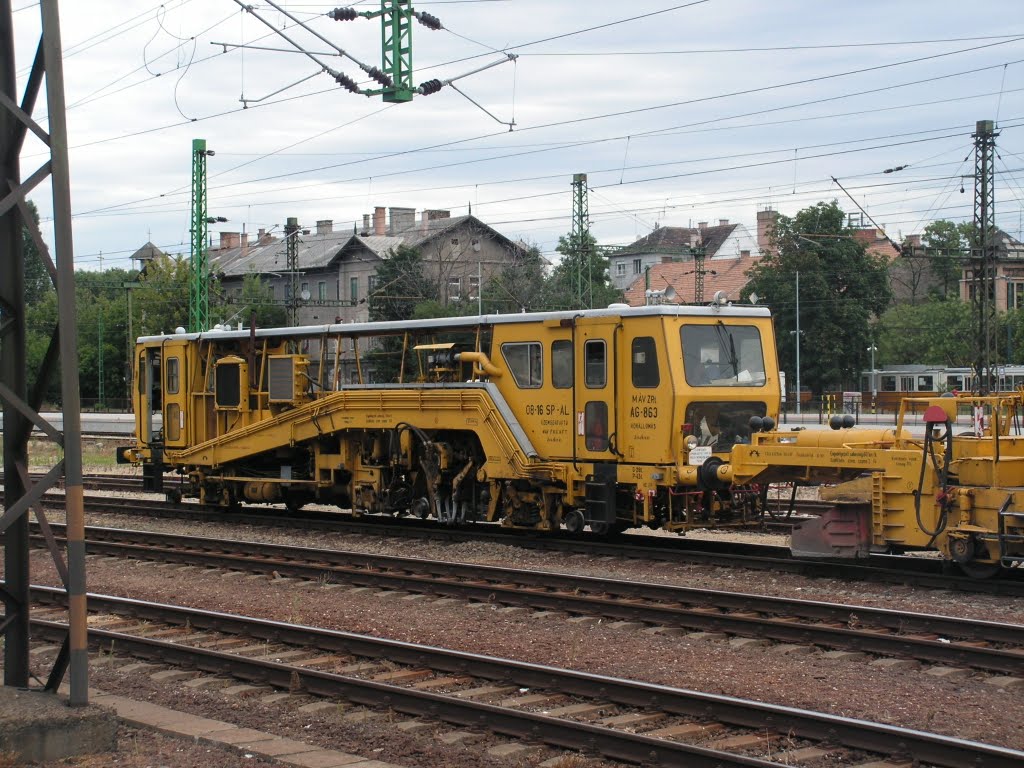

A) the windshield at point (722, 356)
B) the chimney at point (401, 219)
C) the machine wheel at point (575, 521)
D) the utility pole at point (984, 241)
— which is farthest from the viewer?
the chimney at point (401, 219)

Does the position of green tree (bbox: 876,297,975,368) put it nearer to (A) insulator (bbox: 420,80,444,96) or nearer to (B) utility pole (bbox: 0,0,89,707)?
(A) insulator (bbox: 420,80,444,96)

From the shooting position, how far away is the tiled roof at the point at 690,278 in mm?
77312

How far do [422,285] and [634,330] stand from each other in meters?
41.1

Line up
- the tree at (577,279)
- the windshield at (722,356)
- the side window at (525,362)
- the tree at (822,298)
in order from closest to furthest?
the windshield at (722,356) < the side window at (525,362) < the tree at (577,279) < the tree at (822,298)

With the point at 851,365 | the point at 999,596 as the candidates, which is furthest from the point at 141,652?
the point at 851,365

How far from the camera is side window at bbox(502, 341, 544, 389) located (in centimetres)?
1692

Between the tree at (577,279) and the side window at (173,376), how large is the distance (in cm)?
1592

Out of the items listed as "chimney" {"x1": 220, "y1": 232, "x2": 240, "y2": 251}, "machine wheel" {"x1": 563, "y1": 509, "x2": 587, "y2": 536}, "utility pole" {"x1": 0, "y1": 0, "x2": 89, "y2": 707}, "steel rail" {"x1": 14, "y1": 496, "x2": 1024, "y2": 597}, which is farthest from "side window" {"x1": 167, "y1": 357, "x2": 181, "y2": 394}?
"chimney" {"x1": 220, "y1": 232, "x2": 240, "y2": 251}

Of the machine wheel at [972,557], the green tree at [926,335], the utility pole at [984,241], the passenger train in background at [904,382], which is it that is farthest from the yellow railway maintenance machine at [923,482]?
the green tree at [926,335]

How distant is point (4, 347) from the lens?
754 centimetres

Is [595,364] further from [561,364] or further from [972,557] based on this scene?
[972,557]

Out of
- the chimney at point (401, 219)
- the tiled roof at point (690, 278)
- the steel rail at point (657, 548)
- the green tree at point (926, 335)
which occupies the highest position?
the chimney at point (401, 219)

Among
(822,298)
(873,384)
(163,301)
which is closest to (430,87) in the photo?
(163,301)

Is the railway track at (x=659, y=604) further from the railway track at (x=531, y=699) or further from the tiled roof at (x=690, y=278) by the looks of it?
the tiled roof at (x=690, y=278)
